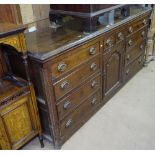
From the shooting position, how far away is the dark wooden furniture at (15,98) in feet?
3.92

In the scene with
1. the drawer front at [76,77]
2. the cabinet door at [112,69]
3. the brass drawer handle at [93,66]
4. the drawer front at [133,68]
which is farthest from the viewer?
the drawer front at [133,68]

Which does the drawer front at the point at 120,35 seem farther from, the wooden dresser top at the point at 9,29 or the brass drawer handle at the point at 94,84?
the wooden dresser top at the point at 9,29

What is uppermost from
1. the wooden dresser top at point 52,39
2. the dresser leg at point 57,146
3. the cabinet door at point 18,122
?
the wooden dresser top at point 52,39

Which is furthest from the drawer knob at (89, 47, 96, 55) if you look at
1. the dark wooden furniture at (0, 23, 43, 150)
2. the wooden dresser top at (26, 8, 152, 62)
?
the dark wooden furniture at (0, 23, 43, 150)

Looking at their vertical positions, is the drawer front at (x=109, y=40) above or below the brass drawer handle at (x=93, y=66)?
above

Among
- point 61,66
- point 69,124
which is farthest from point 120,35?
point 69,124

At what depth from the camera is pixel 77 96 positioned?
1.65m

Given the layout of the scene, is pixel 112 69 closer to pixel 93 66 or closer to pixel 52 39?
pixel 93 66

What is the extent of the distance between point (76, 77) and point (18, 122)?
0.55 meters

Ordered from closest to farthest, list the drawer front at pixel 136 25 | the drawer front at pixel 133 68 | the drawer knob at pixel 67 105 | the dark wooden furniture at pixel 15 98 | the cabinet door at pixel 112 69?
the dark wooden furniture at pixel 15 98
the drawer knob at pixel 67 105
the cabinet door at pixel 112 69
the drawer front at pixel 136 25
the drawer front at pixel 133 68

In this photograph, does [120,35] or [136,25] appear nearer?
[120,35]

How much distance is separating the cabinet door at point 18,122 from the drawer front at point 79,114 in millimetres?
247

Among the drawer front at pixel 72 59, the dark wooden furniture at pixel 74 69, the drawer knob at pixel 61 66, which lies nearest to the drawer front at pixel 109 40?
the dark wooden furniture at pixel 74 69
